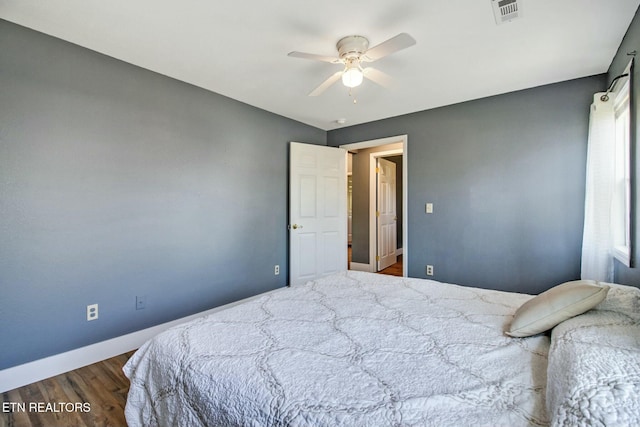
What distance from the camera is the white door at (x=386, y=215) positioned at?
17.6 ft

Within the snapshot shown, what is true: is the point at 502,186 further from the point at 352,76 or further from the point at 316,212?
the point at 316,212

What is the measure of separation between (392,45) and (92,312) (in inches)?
111

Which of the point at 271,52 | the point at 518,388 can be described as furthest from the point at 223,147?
the point at 518,388

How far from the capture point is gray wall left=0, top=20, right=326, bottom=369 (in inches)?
76.0

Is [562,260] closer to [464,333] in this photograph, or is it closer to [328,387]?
[464,333]

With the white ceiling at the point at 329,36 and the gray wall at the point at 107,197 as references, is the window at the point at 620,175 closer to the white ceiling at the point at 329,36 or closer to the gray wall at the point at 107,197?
the white ceiling at the point at 329,36

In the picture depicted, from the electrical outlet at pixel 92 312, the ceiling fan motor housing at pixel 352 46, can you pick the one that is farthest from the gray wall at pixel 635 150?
the electrical outlet at pixel 92 312

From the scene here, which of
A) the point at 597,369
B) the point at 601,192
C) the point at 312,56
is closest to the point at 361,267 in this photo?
the point at 601,192

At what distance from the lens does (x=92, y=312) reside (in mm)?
2236

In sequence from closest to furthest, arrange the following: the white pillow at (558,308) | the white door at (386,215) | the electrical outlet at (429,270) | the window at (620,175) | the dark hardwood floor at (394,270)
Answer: the white pillow at (558,308)
the window at (620,175)
the electrical outlet at (429,270)
the dark hardwood floor at (394,270)
the white door at (386,215)

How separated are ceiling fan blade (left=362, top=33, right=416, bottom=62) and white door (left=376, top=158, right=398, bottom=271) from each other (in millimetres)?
3589

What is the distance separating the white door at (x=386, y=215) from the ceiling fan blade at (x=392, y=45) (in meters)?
3.59

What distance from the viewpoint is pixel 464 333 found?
131cm

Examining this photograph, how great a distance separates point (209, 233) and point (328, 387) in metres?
2.42
